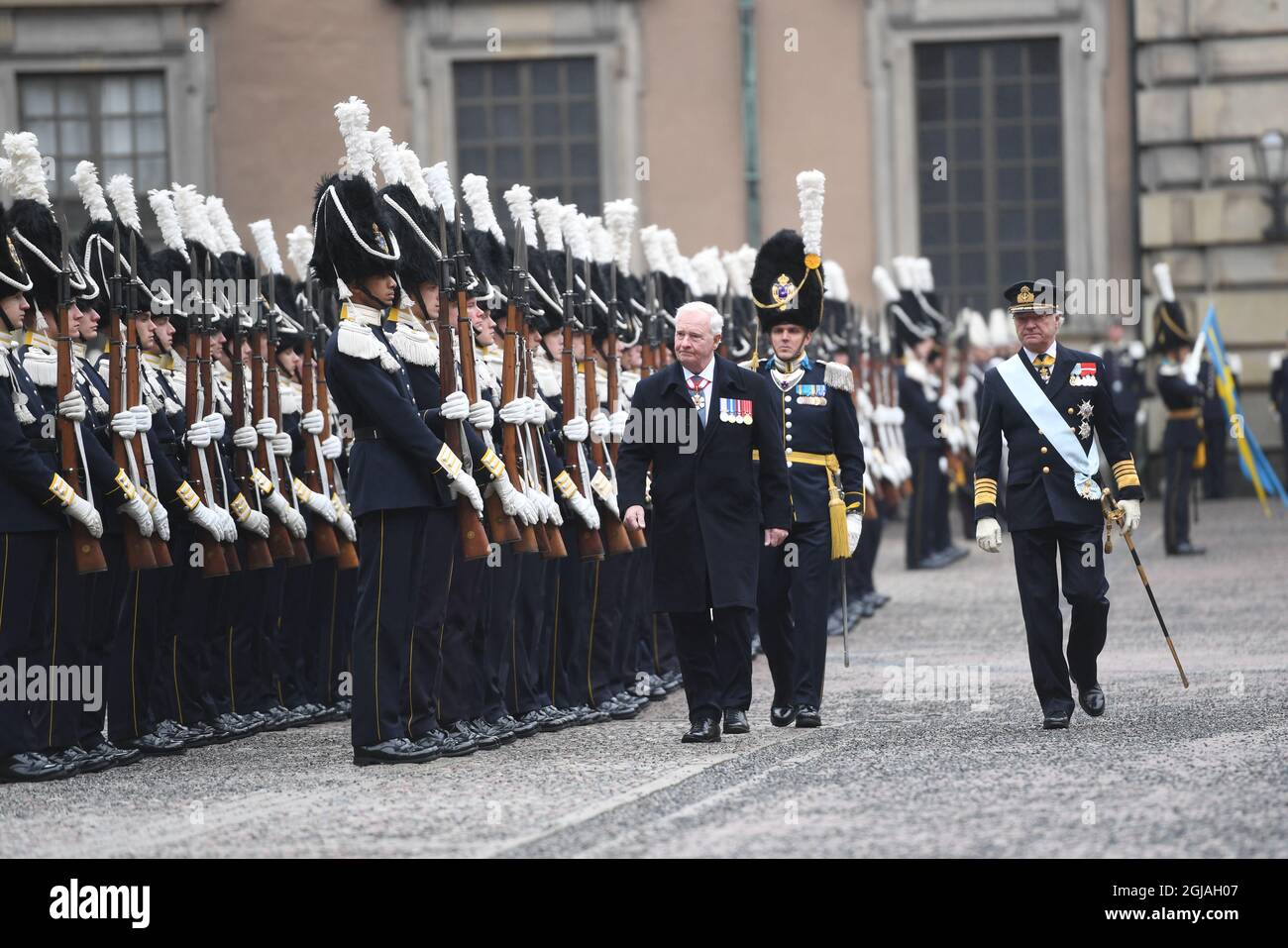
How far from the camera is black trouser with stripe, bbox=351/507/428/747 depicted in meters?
8.86

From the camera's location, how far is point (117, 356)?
9.31 metres

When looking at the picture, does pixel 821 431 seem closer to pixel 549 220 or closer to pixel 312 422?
pixel 549 220

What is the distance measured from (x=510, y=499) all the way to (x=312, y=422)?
6.04 ft

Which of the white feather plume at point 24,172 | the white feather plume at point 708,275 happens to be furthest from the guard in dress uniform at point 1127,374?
the white feather plume at point 24,172

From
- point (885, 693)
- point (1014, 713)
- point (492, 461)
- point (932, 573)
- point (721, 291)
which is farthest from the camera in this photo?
point (932, 573)

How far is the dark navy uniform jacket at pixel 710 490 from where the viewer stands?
9.33 meters

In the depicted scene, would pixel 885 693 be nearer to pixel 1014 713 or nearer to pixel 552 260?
pixel 1014 713

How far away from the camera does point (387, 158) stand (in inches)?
372

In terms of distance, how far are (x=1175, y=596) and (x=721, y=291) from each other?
3342 mm

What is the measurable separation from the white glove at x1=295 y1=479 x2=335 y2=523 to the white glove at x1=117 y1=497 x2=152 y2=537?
144 cm

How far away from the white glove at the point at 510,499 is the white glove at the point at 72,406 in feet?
5.06

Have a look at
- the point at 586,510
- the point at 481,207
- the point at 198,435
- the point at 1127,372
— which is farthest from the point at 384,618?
the point at 1127,372

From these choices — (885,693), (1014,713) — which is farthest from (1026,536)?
(885,693)

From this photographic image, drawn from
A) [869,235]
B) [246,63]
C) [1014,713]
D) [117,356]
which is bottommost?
[1014,713]
